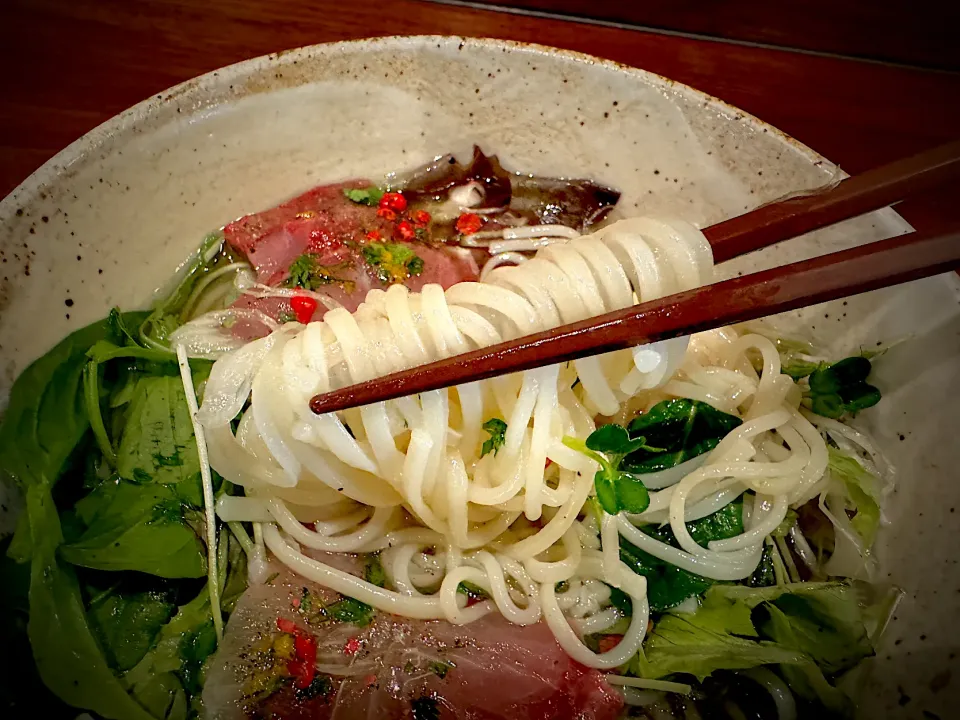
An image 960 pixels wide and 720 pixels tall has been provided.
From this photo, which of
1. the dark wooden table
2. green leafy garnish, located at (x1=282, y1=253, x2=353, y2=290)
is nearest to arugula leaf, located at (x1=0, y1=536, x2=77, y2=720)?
Answer: green leafy garnish, located at (x1=282, y1=253, x2=353, y2=290)

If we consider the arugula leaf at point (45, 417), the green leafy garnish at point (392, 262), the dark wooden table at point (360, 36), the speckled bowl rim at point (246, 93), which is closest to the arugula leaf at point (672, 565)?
the green leafy garnish at point (392, 262)

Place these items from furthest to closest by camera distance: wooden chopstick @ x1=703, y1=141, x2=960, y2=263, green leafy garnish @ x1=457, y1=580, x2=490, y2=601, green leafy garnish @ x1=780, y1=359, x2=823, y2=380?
green leafy garnish @ x1=780, y1=359, x2=823, y2=380 < green leafy garnish @ x1=457, y1=580, x2=490, y2=601 < wooden chopstick @ x1=703, y1=141, x2=960, y2=263

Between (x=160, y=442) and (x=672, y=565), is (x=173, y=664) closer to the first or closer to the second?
(x=160, y=442)

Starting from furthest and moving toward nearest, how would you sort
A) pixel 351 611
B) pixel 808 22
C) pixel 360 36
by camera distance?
pixel 808 22 < pixel 360 36 < pixel 351 611

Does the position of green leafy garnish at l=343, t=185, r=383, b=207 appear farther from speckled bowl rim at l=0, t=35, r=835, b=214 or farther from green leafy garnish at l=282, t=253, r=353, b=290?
speckled bowl rim at l=0, t=35, r=835, b=214

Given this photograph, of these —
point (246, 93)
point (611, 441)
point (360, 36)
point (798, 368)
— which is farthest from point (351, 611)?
point (360, 36)

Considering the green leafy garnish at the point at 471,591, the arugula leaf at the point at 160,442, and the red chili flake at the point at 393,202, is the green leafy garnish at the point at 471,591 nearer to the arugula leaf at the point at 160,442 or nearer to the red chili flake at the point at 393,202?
the arugula leaf at the point at 160,442

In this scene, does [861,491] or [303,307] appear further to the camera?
[303,307]
